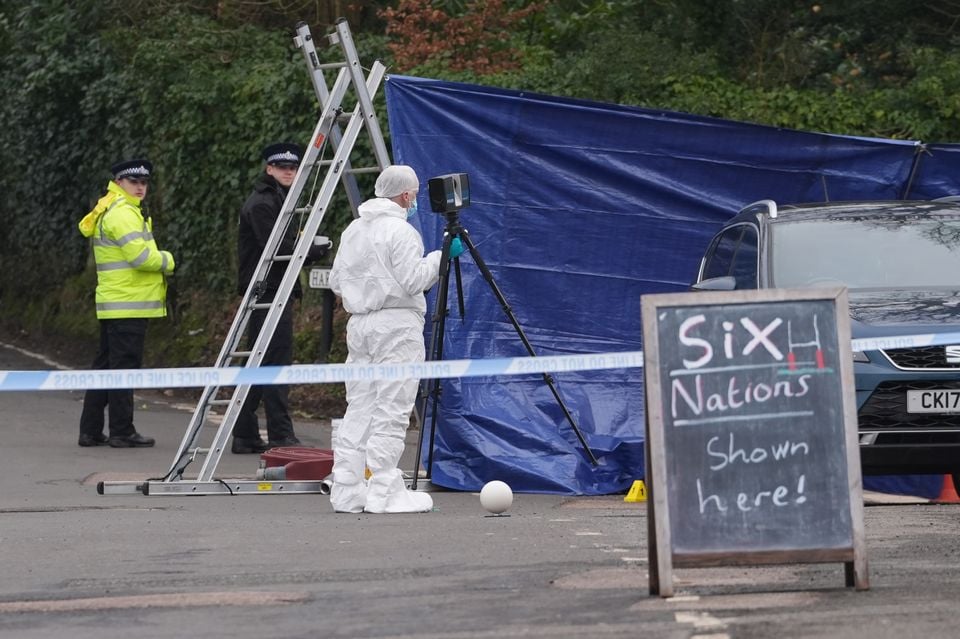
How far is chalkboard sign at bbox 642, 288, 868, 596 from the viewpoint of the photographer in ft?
20.8

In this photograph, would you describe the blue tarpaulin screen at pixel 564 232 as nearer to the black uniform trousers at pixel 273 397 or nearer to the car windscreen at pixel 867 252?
the car windscreen at pixel 867 252

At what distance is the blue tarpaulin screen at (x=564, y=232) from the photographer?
428 inches

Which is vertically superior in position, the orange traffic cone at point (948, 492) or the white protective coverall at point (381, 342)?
the white protective coverall at point (381, 342)

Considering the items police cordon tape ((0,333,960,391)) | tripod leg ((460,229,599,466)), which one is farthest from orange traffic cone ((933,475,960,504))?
police cordon tape ((0,333,960,391))

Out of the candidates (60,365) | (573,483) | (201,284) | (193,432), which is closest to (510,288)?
(573,483)

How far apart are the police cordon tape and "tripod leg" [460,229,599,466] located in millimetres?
1773

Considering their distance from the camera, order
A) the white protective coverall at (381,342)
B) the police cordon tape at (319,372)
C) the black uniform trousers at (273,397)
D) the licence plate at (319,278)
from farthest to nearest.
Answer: the black uniform trousers at (273,397) → the licence plate at (319,278) → the white protective coverall at (381,342) → the police cordon tape at (319,372)

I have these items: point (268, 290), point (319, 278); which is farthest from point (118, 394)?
point (319, 278)

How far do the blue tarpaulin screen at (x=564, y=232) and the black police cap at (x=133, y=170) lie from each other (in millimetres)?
2846

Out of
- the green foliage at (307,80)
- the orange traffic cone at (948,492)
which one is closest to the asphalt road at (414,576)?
the orange traffic cone at (948,492)

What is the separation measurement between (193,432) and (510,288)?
2.19 meters

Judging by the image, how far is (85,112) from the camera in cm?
2130

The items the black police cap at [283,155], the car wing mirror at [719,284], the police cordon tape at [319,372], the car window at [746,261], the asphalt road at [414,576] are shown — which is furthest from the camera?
the black police cap at [283,155]

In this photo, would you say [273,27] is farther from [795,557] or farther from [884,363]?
[795,557]
